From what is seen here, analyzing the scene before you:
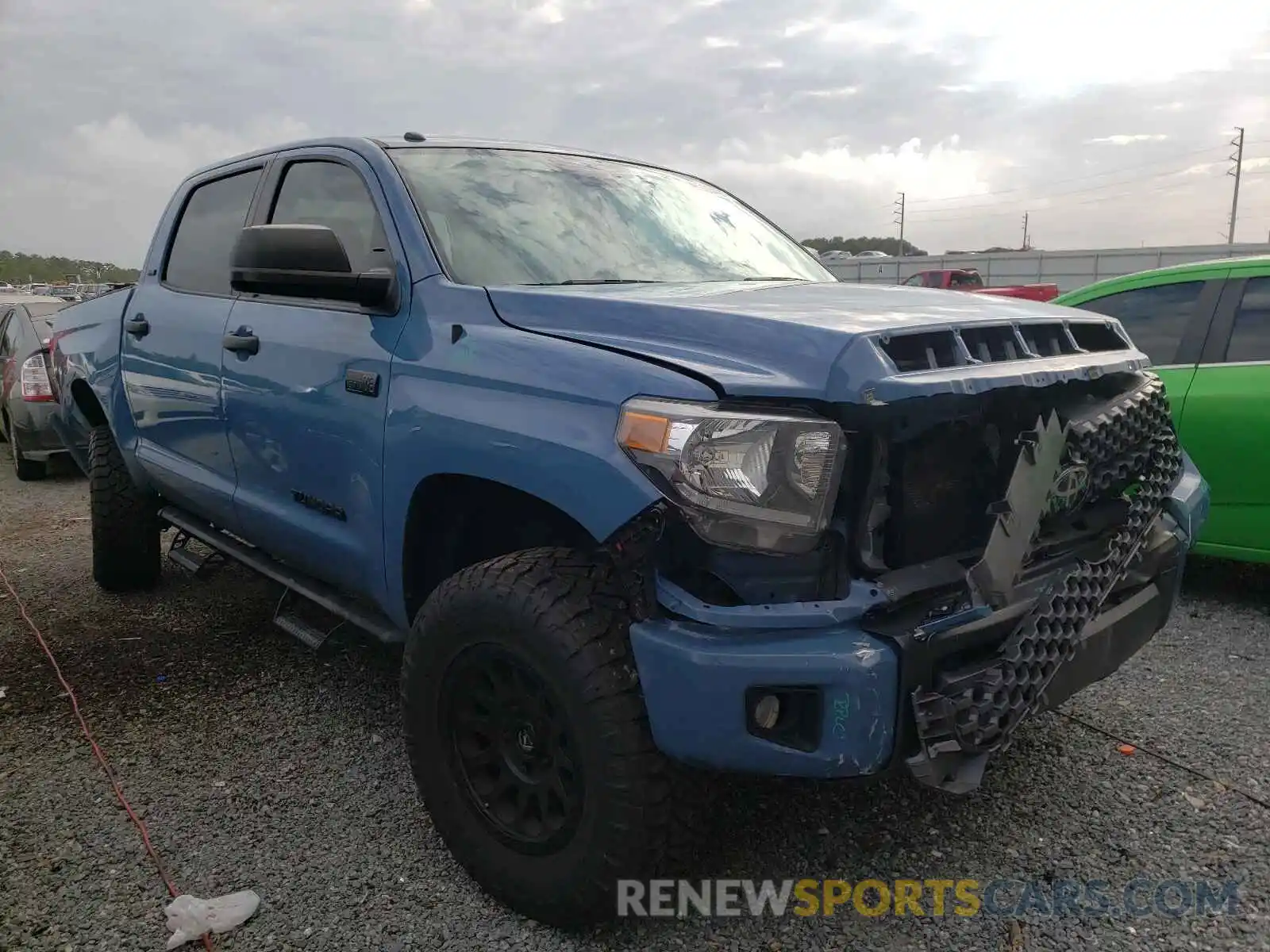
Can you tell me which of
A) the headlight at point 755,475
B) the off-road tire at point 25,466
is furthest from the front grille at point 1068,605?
the off-road tire at point 25,466

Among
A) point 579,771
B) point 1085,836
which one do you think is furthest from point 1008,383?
point 1085,836

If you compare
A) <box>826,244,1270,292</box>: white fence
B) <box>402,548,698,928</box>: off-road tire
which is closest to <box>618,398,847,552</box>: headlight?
<box>402,548,698,928</box>: off-road tire

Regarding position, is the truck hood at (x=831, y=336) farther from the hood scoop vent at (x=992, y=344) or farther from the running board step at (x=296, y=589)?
the running board step at (x=296, y=589)

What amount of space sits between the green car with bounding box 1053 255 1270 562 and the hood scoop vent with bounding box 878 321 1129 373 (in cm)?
203

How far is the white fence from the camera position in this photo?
103 feet

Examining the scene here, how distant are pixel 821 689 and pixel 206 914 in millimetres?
1633

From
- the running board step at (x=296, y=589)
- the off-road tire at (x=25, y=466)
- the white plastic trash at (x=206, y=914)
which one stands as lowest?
the white plastic trash at (x=206, y=914)

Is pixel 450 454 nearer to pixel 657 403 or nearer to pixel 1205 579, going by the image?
pixel 657 403

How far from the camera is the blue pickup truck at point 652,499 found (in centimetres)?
187

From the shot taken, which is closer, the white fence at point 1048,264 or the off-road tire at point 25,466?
the off-road tire at point 25,466

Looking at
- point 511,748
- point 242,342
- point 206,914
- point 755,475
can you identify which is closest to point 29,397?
point 242,342

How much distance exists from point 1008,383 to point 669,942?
1.46m

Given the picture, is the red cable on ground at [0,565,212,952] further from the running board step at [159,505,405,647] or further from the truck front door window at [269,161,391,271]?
the truck front door window at [269,161,391,271]

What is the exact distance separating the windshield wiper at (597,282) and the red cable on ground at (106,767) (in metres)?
1.83
